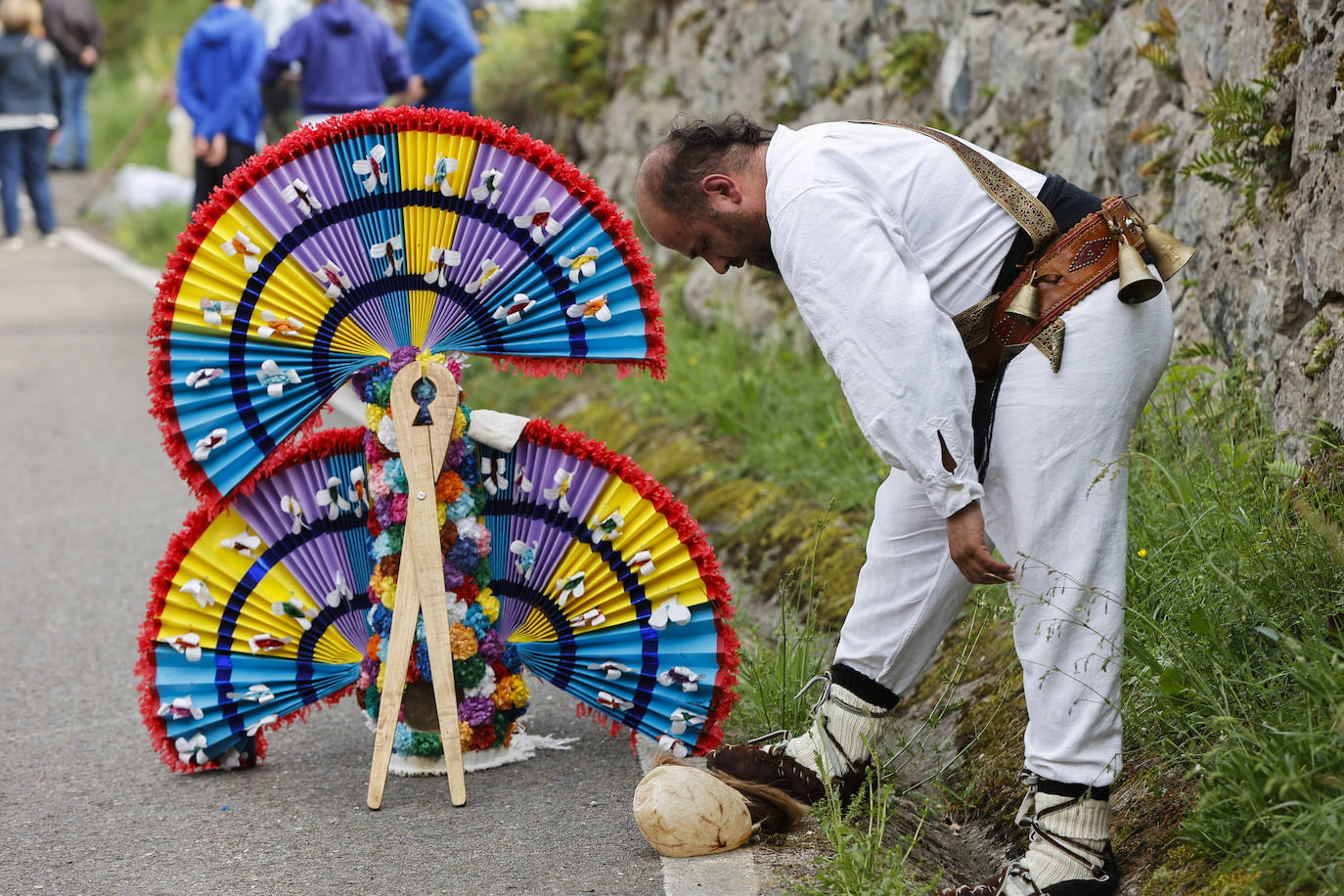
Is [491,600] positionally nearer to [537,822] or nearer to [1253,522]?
[537,822]

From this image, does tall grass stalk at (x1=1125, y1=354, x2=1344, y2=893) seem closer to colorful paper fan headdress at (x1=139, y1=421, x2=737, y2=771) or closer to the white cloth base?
colorful paper fan headdress at (x1=139, y1=421, x2=737, y2=771)

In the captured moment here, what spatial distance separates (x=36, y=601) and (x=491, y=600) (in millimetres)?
2757

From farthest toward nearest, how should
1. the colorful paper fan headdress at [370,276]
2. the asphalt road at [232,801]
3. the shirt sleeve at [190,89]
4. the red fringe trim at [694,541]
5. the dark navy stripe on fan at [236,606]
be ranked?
the shirt sleeve at [190,89] → the dark navy stripe on fan at [236,606] → the red fringe trim at [694,541] → the colorful paper fan headdress at [370,276] → the asphalt road at [232,801]

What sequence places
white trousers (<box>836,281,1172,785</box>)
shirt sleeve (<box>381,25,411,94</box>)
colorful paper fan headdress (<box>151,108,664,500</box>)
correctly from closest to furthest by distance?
white trousers (<box>836,281,1172,785</box>) → colorful paper fan headdress (<box>151,108,664,500</box>) → shirt sleeve (<box>381,25,411,94</box>)

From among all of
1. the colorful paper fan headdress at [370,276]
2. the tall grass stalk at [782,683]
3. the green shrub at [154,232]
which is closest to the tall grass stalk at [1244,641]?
the tall grass stalk at [782,683]

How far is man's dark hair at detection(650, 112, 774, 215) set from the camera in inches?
120

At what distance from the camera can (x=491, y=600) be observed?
12.7ft

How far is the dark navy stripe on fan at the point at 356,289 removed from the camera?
3654mm


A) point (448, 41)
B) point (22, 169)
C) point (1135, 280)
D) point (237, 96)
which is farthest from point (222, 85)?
point (1135, 280)

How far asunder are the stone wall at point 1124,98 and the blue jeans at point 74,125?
44.5ft

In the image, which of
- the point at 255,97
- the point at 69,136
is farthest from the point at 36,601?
the point at 69,136

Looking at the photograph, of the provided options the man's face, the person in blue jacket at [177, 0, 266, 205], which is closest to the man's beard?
the man's face

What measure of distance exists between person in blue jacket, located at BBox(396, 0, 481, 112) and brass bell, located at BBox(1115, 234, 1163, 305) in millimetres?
7098

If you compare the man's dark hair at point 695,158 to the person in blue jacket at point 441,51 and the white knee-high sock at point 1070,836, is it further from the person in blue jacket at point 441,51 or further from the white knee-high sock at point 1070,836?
the person in blue jacket at point 441,51
